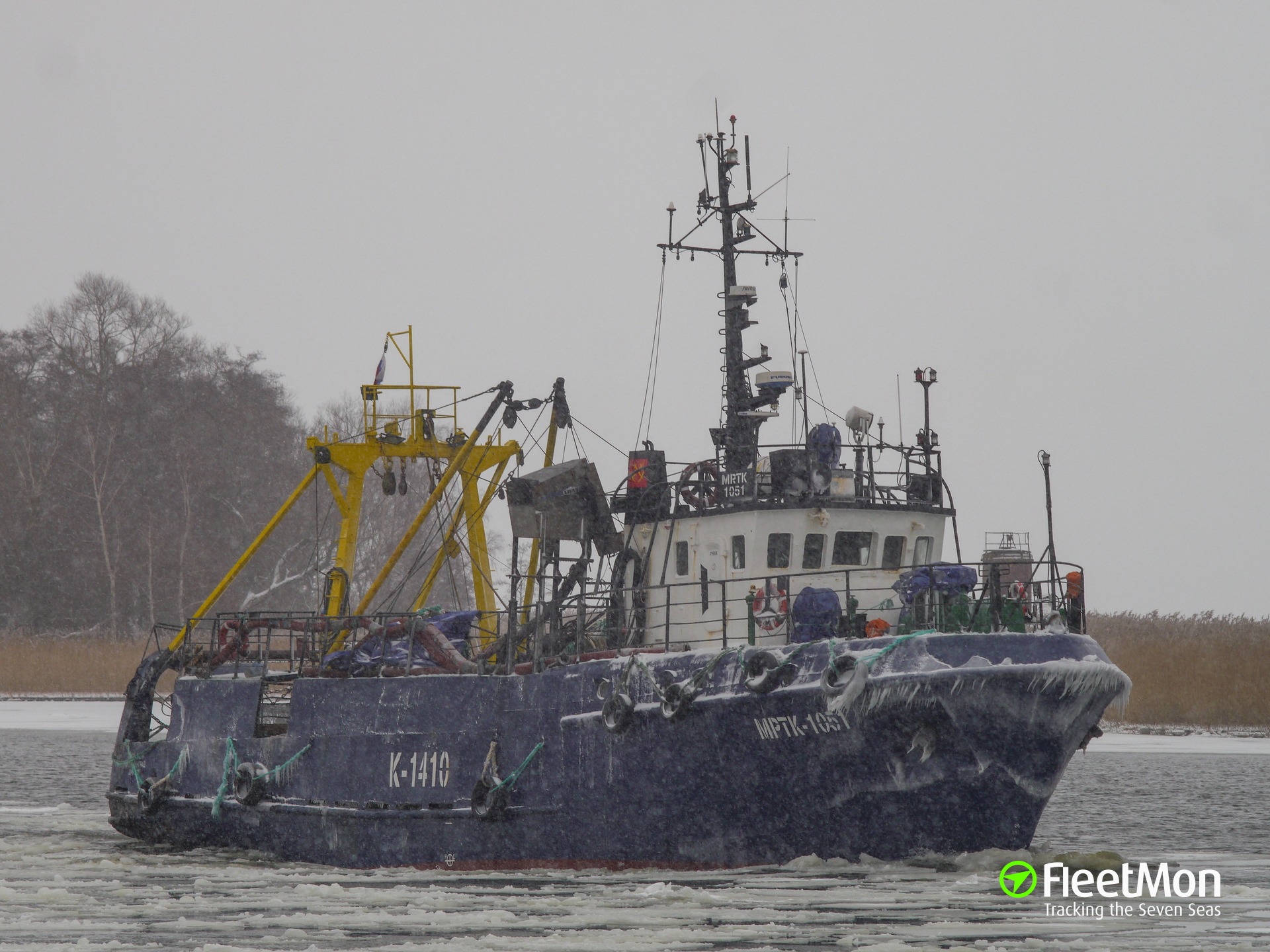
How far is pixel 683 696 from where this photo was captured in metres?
14.4

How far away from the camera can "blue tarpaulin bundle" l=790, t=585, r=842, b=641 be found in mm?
14898

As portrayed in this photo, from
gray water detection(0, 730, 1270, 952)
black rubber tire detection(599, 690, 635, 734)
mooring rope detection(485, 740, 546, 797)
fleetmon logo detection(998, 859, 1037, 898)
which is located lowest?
gray water detection(0, 730, 1270, 952)

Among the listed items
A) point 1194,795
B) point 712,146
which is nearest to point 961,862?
point 712,146

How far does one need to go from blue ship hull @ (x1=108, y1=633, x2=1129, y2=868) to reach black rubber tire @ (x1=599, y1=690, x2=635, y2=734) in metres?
0.15

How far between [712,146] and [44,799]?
51.5ft

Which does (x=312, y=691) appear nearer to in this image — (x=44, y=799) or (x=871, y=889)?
(x=871, y=889)

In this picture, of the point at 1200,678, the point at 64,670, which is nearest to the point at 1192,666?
the point at 1200,678

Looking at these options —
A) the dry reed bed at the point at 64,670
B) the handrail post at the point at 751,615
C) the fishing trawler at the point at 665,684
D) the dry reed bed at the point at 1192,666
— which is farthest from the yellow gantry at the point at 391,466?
the dry reed bed at the point at 64,670

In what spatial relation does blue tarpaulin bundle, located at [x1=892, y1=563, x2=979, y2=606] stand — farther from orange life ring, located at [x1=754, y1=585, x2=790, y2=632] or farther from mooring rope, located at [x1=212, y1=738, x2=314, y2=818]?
mooring rope, located at [x1=212, y1=738, x2=314, y2=818]

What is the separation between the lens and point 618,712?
1483 cm

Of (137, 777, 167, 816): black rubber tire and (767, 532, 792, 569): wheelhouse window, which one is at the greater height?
(767, 532, 792, 569): wheelhouse window

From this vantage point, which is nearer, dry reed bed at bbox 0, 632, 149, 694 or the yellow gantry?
the yellow gantry

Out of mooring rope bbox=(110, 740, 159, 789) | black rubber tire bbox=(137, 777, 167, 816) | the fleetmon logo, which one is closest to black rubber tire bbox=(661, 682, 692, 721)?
the fleetmon logo

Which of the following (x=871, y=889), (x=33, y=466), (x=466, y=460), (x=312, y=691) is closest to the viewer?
(x=871, y=889)
